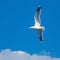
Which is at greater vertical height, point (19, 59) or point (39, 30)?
point (19, 59)

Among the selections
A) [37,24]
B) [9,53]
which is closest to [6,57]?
[9,53]

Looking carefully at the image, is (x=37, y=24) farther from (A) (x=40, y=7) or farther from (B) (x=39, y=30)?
(A) (x=40, y=7)

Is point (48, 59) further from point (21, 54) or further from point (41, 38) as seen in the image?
point (41, 38)

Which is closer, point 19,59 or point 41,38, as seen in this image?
point 41,38

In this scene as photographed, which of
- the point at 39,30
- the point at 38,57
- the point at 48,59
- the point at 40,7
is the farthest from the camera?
the point at 38,57

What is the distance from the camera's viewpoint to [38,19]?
25266 millimetres

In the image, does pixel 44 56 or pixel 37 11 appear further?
pixel 44 56

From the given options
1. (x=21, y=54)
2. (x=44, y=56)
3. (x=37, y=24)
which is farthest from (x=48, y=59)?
(x=37, y=24)

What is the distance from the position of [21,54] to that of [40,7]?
351ft

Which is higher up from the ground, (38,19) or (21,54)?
(21,54)

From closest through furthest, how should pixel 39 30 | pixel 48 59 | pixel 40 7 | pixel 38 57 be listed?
1. pixel 40 7
2. pixel 39 30
3. pixel 48 59
4. pixel 38 57

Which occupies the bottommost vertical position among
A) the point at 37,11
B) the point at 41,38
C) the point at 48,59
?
the point at 41,38

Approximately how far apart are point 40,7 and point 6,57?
109792 mm

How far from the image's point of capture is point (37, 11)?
24.6 metres
